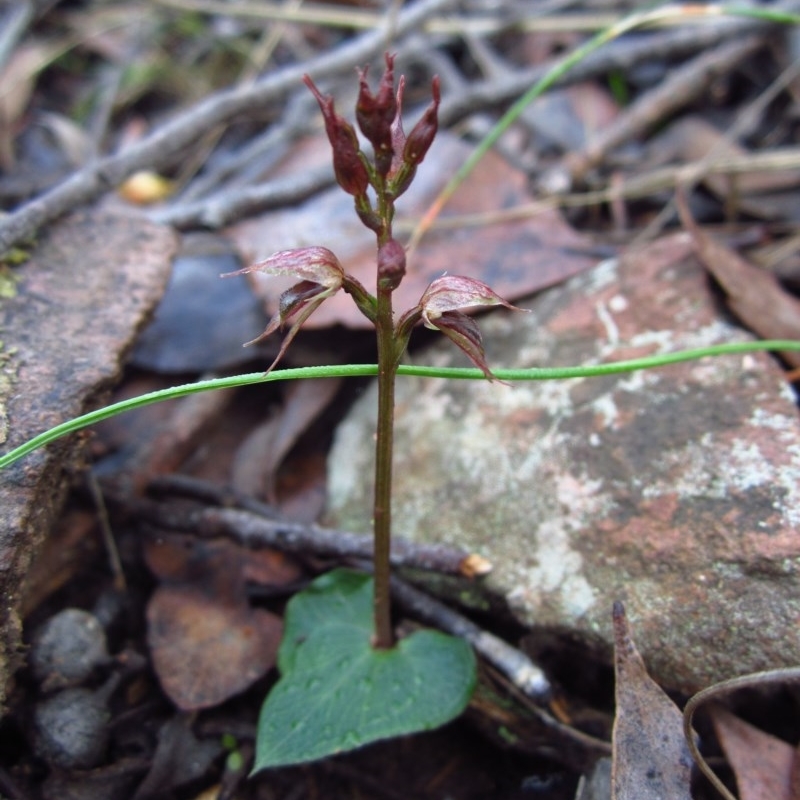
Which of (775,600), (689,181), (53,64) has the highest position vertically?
(53,64)

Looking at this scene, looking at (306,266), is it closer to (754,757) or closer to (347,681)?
(347,681)

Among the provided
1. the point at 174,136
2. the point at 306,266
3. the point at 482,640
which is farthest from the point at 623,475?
the point at 174,136

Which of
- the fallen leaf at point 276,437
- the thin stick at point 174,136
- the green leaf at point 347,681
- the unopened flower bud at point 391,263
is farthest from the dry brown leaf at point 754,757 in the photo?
the thin stick at point 174,136

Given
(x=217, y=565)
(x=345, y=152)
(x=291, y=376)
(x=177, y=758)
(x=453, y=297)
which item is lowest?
(x=177, y=758)

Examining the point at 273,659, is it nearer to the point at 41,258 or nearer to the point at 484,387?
the point at 484,387

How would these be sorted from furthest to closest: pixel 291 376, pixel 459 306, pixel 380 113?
pixel 291 376, pixel 459 306, pixel 380 113

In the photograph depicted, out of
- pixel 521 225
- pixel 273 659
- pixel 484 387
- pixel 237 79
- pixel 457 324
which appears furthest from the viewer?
pixel 237 79

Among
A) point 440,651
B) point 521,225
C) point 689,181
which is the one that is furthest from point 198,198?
point 440,651
